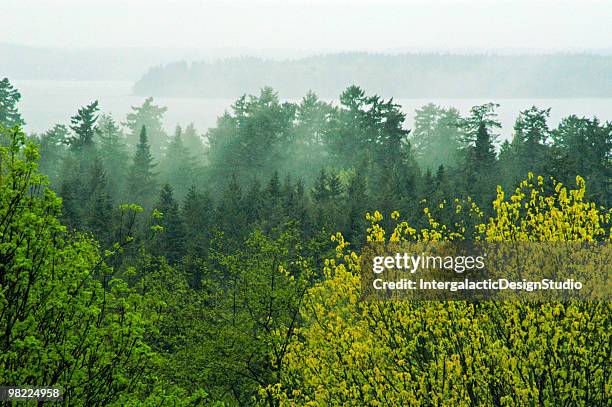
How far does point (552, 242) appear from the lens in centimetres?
2072

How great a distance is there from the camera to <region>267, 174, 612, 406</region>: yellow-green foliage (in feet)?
64.8

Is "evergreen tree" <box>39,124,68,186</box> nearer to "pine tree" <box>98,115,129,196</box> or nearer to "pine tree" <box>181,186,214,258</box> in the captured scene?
"pine tree" <box>98,115,129,196</box>

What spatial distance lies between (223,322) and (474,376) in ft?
59.7

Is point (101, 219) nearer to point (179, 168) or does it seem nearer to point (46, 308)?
→ point (179, 168)

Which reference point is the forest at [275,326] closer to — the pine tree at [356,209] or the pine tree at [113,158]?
the pine tree at [356,209]

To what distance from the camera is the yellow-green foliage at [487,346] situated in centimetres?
1977

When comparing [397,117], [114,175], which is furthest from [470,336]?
[114,175]

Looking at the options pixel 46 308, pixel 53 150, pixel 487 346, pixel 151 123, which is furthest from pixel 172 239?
pixel 151 123

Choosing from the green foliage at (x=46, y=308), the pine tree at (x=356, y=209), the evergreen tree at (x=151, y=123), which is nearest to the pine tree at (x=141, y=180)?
the pine tree at (x=356, y=209)

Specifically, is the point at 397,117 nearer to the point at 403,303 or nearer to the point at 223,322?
the point at 223,322

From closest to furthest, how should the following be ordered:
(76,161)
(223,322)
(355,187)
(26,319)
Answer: (26,319)
(223,322)
(355,187)
(76,161)

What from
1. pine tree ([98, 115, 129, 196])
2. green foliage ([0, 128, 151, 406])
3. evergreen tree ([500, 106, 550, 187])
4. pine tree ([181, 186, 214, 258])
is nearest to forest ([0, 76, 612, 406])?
green foliage ([0, 128, 151, 406])

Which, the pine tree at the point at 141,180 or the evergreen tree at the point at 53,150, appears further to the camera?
the evergreen tree at the point at 53,150

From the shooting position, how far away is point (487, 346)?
2038 cm
